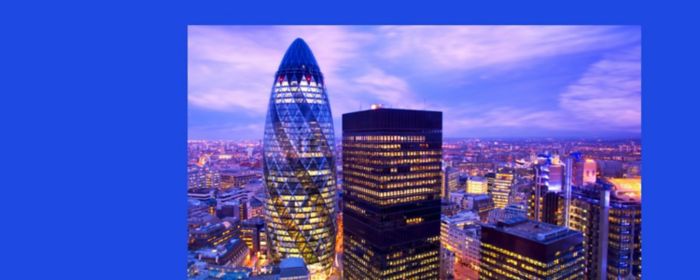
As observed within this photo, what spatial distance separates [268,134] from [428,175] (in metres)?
11.0

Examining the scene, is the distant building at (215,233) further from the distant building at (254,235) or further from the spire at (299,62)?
the spire at (299,62)

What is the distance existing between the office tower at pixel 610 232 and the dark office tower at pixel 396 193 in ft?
27.3

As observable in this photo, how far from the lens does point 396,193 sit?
17.4m

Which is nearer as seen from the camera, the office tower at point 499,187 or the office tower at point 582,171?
the office tower at point 582,171

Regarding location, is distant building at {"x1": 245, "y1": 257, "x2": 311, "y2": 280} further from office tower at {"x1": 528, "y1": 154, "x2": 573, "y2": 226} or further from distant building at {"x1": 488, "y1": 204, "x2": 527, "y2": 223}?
distant building at {"x1": 488, "y1": 204, "x2": 527, "y2": 223}

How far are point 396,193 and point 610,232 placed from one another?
38.0ft

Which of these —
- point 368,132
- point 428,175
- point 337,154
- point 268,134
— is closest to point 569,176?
point 428,175

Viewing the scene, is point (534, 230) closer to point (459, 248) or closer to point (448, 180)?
point (459, 248)

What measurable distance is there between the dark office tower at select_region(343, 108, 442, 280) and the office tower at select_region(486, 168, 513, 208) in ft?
82.2

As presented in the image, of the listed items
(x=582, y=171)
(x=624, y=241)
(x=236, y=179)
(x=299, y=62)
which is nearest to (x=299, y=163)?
(x=299, y=62)

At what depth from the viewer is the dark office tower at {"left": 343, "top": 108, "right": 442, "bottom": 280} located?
56.7 feet

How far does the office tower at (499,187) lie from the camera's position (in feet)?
132

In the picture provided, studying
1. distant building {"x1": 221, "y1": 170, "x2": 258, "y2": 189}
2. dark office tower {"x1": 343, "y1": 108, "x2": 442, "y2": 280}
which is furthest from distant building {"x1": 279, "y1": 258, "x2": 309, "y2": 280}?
distant building {"x1": 221, "y1": 170, "x2": 258, "y2": 189}

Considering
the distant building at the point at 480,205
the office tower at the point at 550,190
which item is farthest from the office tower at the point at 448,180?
the office tower at the point at 550,190
